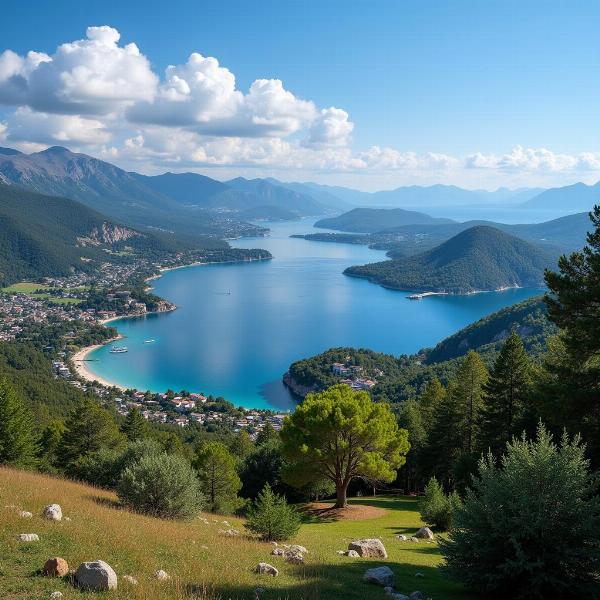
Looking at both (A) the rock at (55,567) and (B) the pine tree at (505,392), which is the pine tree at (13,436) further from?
(B) the pine tree at (505,392)

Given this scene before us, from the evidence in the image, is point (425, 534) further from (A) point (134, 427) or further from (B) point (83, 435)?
(A) point (134, 427)

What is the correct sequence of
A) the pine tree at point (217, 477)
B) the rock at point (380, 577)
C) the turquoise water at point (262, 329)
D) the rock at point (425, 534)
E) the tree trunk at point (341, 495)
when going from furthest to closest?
the turquoise water at point (262, 329)
the pine tree at point (217, 477)
the tree trunk at point (341, 495)
the rock at point (425, 534)
the rock at point (380, 577)

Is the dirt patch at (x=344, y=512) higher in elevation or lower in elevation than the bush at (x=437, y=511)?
lower

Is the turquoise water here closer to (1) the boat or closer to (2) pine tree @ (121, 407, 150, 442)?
(1) the boat

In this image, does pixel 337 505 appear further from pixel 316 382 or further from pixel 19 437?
pixel 316 382

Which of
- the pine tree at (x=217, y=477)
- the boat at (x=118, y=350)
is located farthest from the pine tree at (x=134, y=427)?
the boat at (x=118, y=350)

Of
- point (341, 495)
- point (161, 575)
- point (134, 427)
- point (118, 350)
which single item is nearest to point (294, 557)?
point (161, 575)
